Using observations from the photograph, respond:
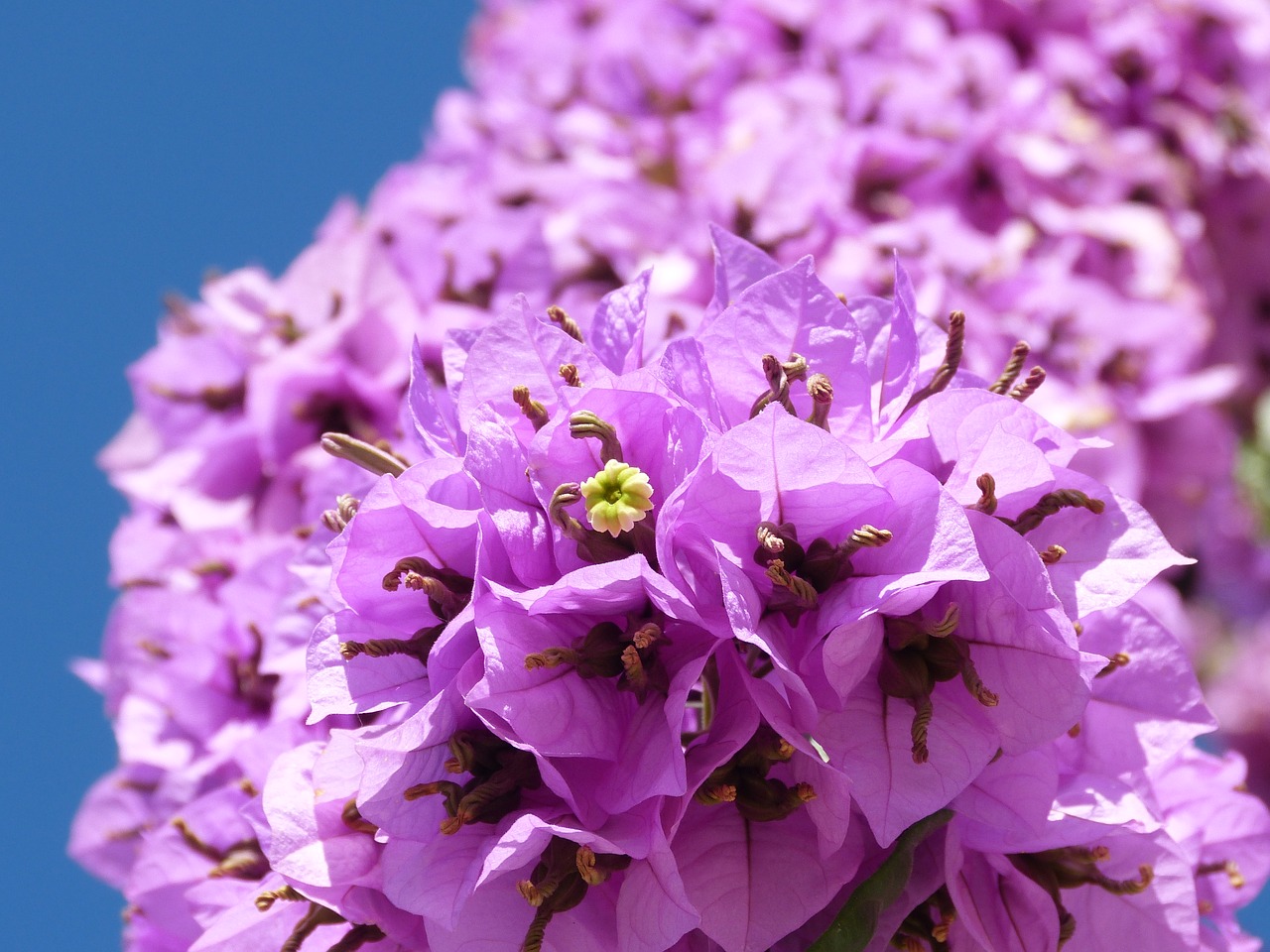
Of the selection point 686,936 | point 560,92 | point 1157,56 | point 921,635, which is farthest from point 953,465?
point 1157,56

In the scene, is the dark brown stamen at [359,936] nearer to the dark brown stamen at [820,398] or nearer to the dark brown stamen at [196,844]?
the dark brown stamen at [196,844]

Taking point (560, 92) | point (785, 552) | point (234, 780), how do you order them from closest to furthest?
point (785, 552), point (234, 780), point (560, 92)

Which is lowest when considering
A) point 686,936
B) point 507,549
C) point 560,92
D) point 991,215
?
point 686,936

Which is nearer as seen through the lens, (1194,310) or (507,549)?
(507,549)

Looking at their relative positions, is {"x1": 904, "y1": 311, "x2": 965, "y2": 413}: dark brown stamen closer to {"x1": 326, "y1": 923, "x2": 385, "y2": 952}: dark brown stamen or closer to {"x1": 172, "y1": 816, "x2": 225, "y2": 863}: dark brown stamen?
{"x1": 326, "y1": 923, "x2": 385, "y2": 952}: dark brown stamen

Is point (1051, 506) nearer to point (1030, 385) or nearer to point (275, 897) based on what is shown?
point (1030, 385)

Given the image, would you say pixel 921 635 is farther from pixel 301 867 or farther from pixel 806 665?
pixel 301 867

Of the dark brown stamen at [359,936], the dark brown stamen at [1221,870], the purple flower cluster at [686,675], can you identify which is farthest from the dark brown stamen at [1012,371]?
the dark brown stamen at [359,936]
